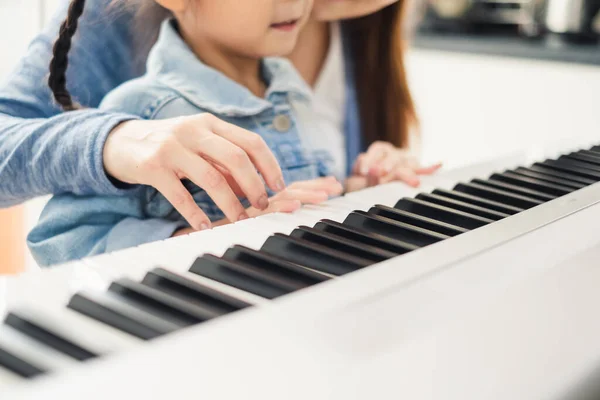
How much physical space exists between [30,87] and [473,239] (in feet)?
1.58

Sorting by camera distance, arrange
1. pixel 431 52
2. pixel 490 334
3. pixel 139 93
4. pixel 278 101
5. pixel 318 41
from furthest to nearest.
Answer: pixel 431 52
pixel 318 41
pixel 278 101
pixel 139 93
pixel 490 334

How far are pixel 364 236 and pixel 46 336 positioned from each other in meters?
0.21

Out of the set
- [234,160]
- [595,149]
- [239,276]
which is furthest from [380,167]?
[239,276]

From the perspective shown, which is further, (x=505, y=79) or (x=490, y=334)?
(x=505, y=79)

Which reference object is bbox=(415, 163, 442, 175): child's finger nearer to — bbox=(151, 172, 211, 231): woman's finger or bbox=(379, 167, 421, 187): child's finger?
bbox=(379, 167, 421, 187): child's finger

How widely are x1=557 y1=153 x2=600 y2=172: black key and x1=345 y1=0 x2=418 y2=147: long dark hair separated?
14.0 inches

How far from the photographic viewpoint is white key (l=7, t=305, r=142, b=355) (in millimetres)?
269

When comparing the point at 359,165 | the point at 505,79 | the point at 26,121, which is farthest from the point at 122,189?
the point at 505,79

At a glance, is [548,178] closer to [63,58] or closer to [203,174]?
[203,174]

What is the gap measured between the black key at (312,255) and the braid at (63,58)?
0.32 meters

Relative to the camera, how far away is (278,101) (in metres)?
0.75

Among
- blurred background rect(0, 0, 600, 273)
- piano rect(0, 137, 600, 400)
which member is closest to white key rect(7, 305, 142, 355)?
piano rect(0, 137, 600, 400)

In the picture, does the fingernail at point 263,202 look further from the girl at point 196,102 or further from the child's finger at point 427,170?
the child's finger at point 427,170

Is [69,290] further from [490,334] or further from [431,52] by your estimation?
[431,52]
